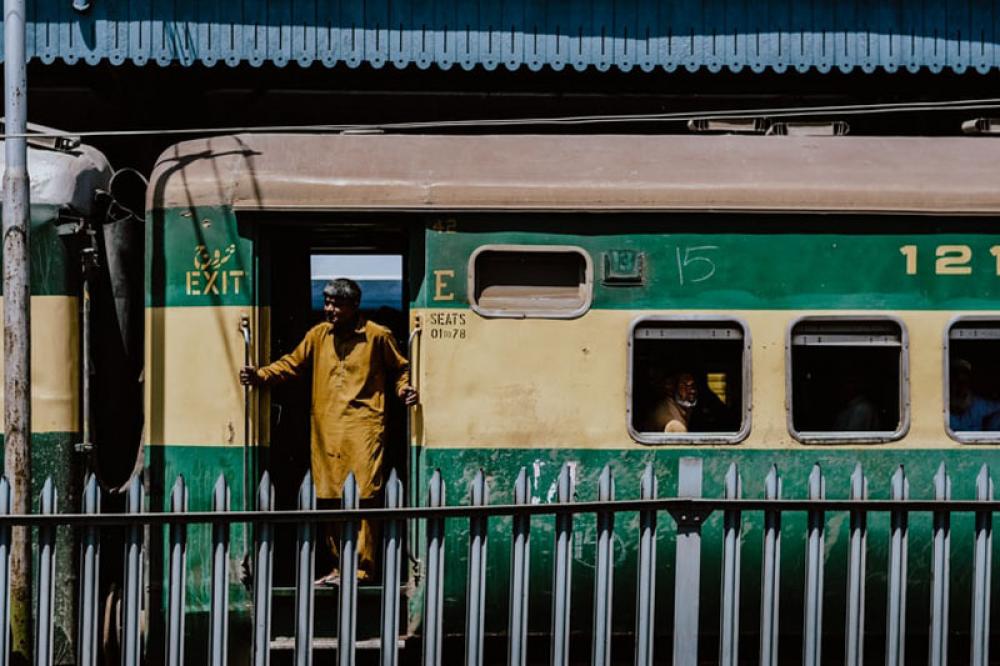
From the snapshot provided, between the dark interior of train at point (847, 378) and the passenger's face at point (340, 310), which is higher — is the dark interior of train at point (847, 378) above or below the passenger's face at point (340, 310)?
below

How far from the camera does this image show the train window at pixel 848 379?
714cm

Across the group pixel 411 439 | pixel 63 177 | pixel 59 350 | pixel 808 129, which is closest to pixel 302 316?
pixel 411 439

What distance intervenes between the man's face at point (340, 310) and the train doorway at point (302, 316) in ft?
1.06

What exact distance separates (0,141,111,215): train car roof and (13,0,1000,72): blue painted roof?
7.27 feet

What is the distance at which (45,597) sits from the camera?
16.2 ft

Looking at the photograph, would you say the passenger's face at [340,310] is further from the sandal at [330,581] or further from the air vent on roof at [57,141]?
the air vent on roof at [57,141]

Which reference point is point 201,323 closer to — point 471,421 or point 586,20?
point 471,421

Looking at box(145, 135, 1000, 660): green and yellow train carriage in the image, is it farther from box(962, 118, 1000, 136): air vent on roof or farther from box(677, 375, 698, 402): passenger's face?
box(962, 118, 1000, 136): air vent on roof

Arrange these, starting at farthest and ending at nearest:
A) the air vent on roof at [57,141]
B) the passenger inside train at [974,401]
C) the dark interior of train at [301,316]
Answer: the dark interior of train at [301,316] → the air vent on roof at [57,141] → the passenger inside train at [974,401]

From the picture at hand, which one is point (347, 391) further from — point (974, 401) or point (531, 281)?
point (974, 401)

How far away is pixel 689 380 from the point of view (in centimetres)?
717

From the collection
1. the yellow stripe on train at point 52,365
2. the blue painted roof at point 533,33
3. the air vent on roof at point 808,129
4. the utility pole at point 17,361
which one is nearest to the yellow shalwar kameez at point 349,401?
the yellow stripe on train at point 52,365

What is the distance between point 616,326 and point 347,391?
143 centimetres

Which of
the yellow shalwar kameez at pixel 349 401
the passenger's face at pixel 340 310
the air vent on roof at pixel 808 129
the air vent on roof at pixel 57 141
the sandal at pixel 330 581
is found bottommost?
the sandal at pixel 330 581
